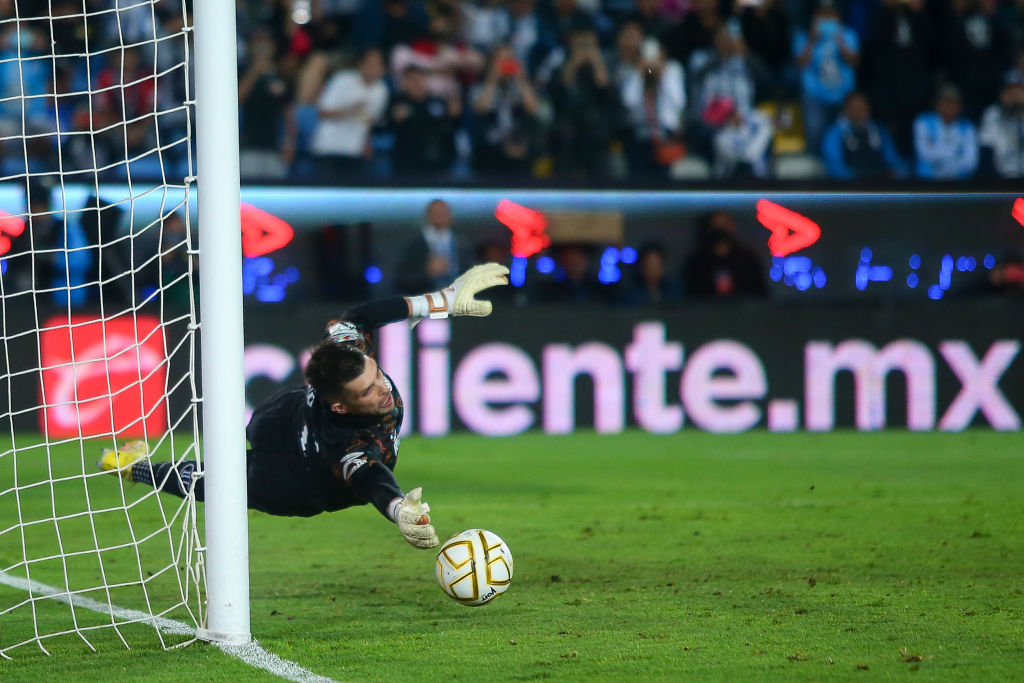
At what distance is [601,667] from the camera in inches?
163

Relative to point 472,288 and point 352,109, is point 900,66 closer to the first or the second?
point 352,109

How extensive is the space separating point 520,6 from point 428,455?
5.23 metres

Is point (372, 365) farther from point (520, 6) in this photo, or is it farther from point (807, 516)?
point (520, 6)

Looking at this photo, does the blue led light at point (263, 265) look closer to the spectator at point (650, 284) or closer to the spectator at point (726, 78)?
the spectator at point (650, 284)

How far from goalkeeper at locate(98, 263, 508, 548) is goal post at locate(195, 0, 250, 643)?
292 millimetres

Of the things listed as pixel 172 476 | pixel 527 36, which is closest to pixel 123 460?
pixel 172 476

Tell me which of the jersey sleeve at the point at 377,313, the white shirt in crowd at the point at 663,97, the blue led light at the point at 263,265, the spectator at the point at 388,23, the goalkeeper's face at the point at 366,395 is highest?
the spectator at the point at 388,23

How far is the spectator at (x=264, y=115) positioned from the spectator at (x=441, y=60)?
3.73ft

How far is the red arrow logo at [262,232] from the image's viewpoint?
10.8 meters

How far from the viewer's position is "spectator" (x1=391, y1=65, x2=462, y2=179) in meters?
11.5

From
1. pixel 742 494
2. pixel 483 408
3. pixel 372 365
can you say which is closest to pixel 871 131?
pixel 483 408

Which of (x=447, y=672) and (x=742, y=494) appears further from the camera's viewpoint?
(x=742, y=494)

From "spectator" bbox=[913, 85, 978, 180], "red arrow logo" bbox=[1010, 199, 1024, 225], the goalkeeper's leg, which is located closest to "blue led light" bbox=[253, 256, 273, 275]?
the goalkeeper's leg

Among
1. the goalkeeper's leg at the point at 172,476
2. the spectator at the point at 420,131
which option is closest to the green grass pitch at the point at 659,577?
the goalkeeper's leg at the point at 172,476
